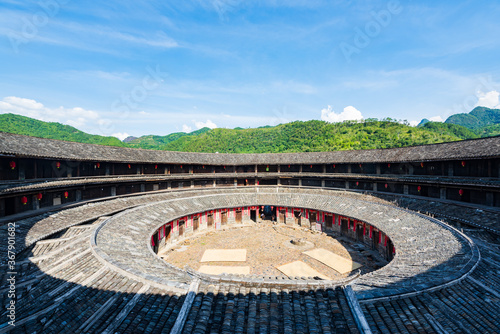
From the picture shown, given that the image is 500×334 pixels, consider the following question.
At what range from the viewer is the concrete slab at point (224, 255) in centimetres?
2728

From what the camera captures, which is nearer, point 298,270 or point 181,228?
point 298,270

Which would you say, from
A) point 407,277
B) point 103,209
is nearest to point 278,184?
point 103,209

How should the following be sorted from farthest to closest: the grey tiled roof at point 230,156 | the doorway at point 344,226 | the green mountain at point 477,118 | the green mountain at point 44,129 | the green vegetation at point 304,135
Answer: the green mountain at point 477,118, the green vegetation at point 304,135, the green mountain at point 44,129, the doorway at point 344,226, the grey tiled roof at point 230,156

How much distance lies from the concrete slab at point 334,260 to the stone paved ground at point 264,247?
22.6 inches

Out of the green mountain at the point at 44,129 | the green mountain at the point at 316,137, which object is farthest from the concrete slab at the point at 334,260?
the green mountain at the point at 44,129

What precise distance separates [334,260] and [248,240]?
38.0 ft

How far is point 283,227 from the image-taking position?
39.8 m

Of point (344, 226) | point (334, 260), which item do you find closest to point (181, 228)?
point (334, 260)

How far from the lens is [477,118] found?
188 metres

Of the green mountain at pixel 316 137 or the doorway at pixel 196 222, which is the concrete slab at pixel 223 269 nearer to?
the doorway at pixel 196 222

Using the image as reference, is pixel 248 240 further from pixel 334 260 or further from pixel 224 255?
pixel 334 260

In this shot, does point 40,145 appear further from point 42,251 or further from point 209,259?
point 209,259

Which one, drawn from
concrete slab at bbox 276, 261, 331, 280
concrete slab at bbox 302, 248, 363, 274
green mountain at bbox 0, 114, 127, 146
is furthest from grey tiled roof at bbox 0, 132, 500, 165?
green mountain at bbox 0, 114, 127, 146

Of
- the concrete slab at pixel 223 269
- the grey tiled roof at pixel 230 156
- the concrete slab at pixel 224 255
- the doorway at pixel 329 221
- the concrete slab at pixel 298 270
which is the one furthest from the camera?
the doorway at pixel 329 221
